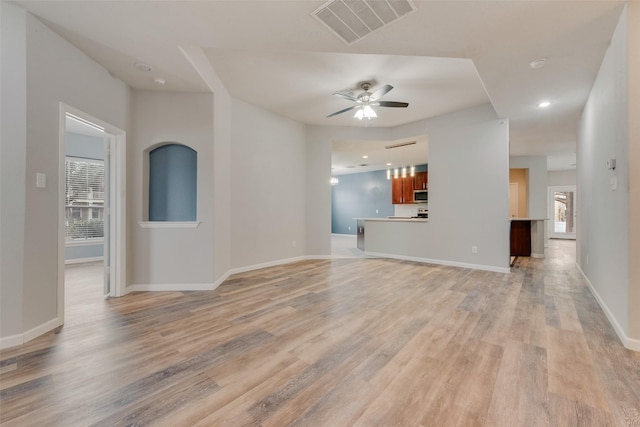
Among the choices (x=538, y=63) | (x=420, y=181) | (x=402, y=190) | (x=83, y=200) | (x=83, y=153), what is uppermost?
(x=538, y=63)

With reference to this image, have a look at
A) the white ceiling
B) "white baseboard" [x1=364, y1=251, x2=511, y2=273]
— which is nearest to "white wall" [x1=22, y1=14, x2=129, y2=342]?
the white ceiling

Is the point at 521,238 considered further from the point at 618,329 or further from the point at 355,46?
the point at 355,46

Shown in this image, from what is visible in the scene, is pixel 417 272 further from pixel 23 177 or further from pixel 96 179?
pixel 96 179

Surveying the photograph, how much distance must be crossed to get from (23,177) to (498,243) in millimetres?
6209

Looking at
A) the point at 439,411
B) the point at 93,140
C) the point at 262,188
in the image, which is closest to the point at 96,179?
the point at 93,140

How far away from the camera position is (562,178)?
1055cm

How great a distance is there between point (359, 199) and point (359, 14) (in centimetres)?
964

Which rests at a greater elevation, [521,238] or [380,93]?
[380,93]

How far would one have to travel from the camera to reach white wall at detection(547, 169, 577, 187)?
10.4 m

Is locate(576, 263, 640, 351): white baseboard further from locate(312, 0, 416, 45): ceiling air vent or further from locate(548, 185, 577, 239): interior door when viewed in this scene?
locate(548, 185, 577, 239): interior door

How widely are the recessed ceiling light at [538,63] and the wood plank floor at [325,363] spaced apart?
2682mm

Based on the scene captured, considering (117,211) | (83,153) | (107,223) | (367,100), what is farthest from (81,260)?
(367,100)

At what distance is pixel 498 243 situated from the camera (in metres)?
4.82

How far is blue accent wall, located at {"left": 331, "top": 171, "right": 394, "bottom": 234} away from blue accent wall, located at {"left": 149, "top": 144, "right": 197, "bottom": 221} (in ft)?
26.1
